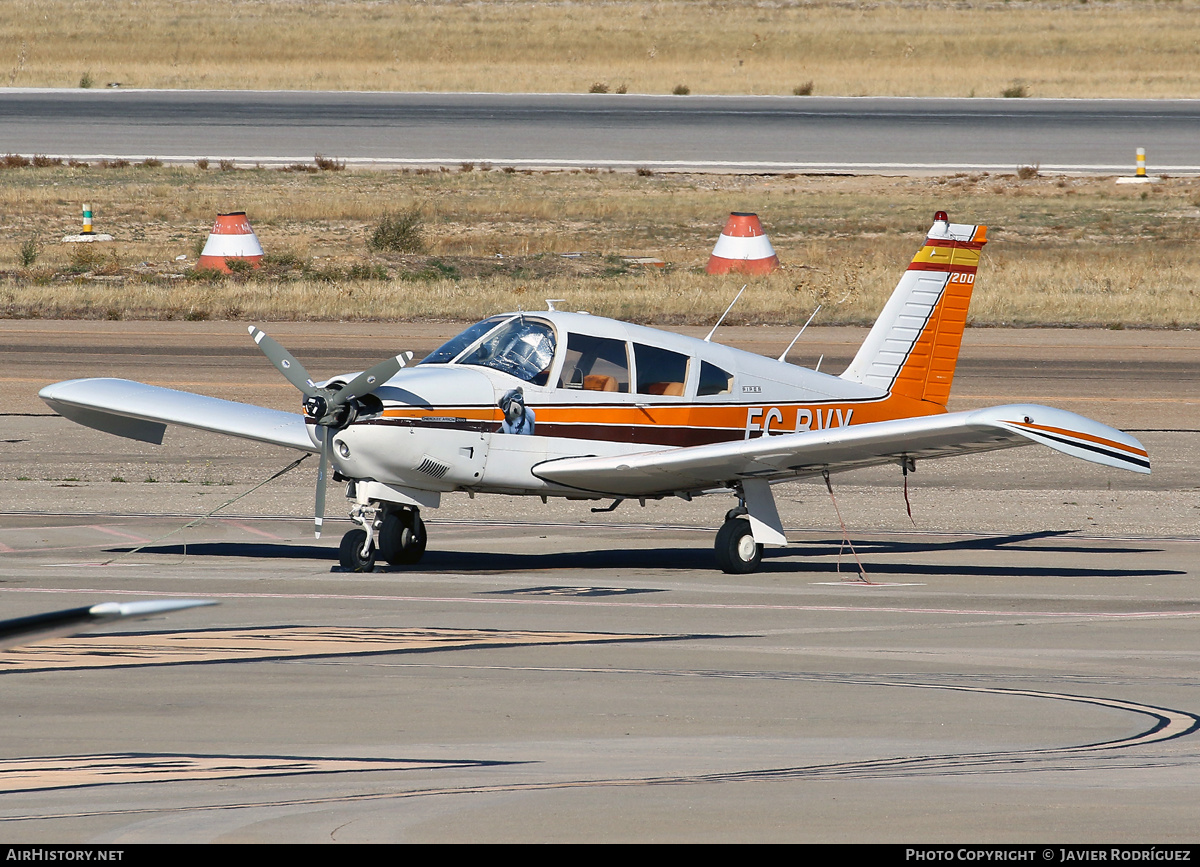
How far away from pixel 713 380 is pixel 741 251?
21523mm

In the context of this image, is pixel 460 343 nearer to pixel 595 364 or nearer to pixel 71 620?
pixel 595 364

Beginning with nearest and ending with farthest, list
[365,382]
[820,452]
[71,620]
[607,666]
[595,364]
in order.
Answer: [71,620] → [607,666] → [365,382] → [820,452] → [595,364]

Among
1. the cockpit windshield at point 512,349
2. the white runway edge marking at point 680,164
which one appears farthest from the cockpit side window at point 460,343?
the white runway edge marking at point 680,164

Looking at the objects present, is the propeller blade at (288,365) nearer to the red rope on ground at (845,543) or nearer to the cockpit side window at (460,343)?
the cockpit side window at (460,343)

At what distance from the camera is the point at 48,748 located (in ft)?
25.0

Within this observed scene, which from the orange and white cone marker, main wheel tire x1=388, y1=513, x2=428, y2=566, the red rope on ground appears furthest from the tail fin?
the orange and white cone marker

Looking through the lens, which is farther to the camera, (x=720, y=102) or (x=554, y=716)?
(x=720, y=102)

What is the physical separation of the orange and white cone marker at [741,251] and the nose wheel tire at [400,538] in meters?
22.3

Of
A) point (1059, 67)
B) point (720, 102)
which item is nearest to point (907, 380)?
point (720, 102)

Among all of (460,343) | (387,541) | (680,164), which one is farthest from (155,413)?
(680,164)

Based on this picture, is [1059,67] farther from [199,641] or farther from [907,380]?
[199,641]

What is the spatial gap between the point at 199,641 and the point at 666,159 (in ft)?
146

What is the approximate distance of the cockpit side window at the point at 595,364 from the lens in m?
13.5

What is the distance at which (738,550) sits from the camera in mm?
13945
